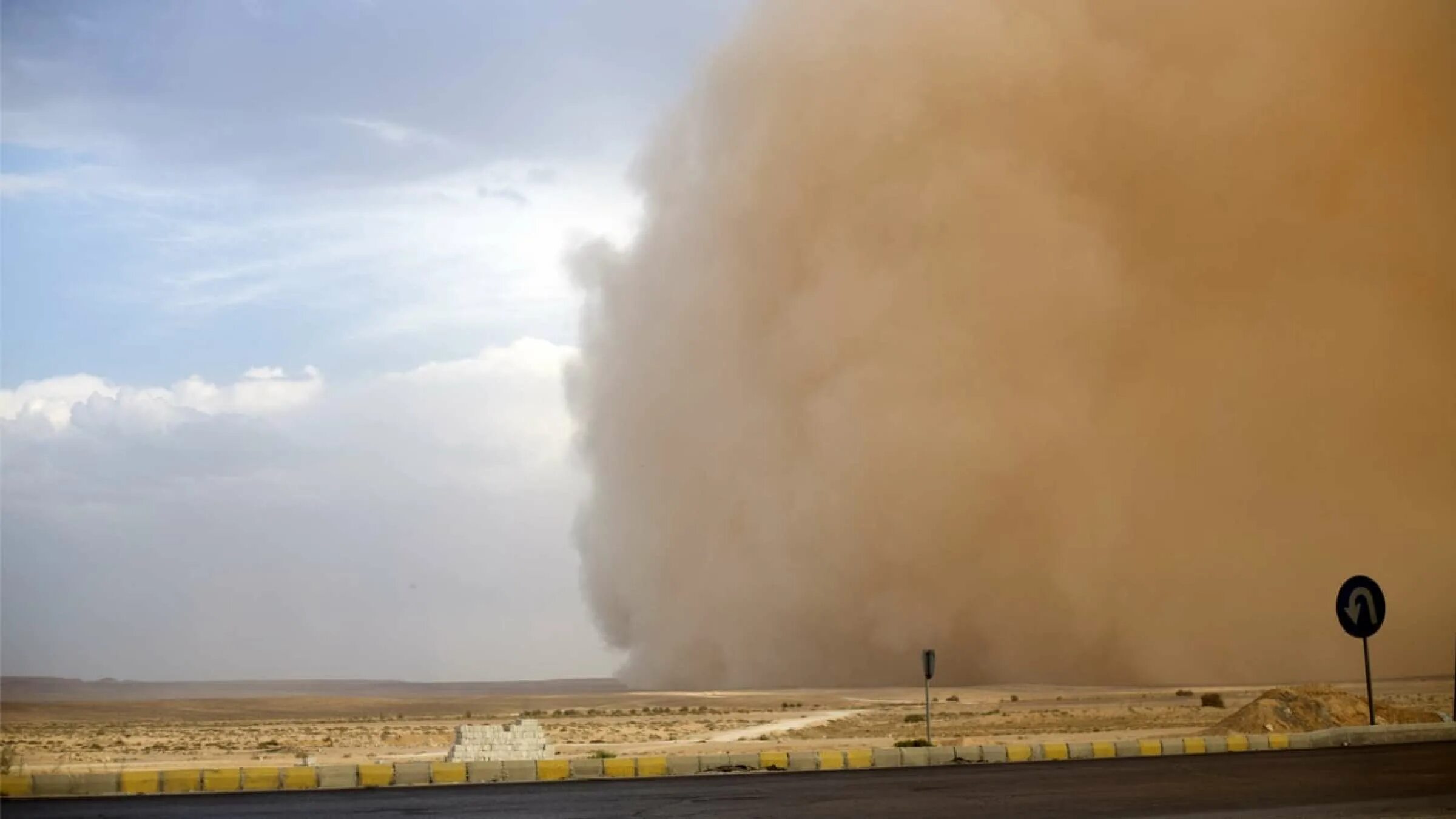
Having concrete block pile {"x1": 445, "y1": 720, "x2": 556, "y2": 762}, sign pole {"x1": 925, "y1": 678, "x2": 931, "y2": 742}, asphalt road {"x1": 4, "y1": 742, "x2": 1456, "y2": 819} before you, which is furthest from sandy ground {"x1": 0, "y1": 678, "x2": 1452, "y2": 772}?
asphalt road {"x1": 4, "y1": 742, "x2": 1456, "y2": 819}

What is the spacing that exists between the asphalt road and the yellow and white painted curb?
0.57m

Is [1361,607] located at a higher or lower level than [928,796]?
higher

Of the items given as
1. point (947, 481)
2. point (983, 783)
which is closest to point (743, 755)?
point (983, 783)

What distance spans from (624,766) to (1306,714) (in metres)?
8.68

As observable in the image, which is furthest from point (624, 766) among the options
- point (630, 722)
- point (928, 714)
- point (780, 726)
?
point (630, 722)

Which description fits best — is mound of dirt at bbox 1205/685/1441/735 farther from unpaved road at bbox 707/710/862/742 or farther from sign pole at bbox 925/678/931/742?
unpaved road at bbox 707/710/862/742

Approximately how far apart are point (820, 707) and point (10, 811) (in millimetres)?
20093

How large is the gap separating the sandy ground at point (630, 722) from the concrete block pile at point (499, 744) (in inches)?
22.7

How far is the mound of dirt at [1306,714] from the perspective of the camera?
1667 centimetres

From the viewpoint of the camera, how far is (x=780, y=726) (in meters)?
21.7

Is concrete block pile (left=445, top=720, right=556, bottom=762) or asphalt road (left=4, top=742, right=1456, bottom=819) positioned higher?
concrete block pile (left=445, top=720, right=556, bottom=762)

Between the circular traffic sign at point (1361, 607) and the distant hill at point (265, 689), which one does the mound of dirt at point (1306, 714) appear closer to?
the circular traffic sign at point (1361, 607)

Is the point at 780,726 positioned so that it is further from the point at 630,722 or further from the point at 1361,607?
the point at 1361,607

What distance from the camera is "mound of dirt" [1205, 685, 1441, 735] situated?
1667 centimetres
